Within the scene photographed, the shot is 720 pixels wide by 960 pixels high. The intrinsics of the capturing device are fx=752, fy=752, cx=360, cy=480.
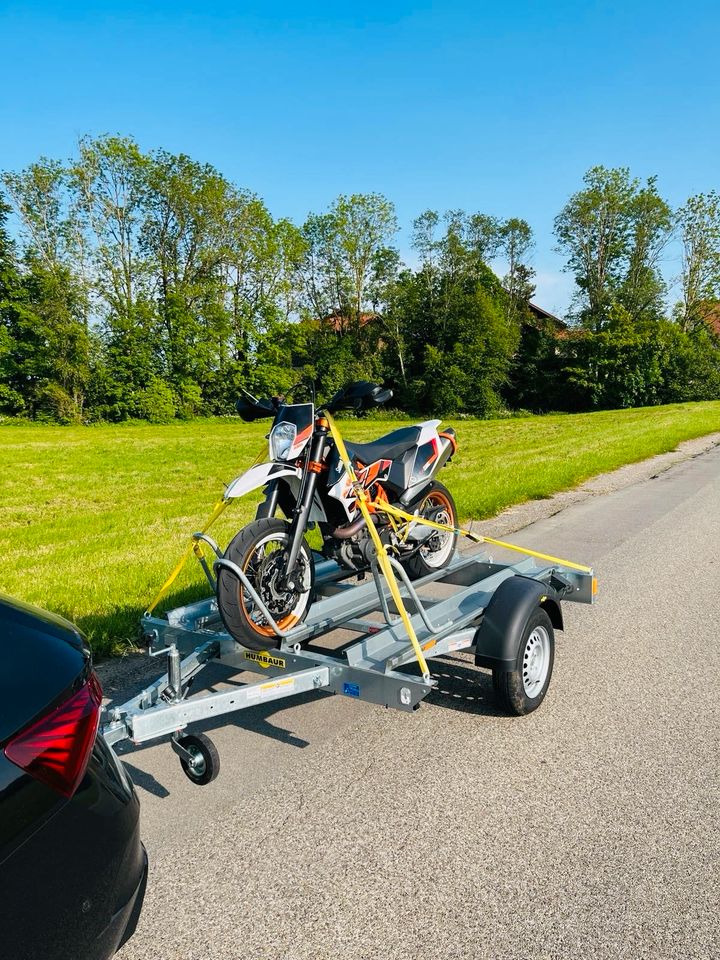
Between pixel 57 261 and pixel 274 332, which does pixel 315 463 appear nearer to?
pixel 57 261

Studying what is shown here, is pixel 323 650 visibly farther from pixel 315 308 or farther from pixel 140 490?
pixel 315 308

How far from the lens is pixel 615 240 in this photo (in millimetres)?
53125

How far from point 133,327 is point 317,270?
14749 mm

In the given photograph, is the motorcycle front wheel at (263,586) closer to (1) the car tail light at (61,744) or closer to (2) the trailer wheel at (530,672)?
(2) the trailer wheel at (530,672)

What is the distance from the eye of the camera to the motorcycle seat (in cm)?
521

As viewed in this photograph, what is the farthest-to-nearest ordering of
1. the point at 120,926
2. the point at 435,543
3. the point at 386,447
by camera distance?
the point at 435,543
the point at 386,447
the point at 120,926

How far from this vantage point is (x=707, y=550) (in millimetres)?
7605

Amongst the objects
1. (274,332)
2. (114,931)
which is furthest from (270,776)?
(274,332)

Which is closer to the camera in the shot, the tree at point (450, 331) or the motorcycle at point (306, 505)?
the motorcycle at point (306, 505)

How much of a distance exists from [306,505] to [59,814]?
2589 millimetres

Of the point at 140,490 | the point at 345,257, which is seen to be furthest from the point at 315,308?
the point at 140,490

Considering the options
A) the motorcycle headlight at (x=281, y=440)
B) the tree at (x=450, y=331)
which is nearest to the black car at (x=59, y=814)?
the motorcycle headlight at (x=281, y=440)

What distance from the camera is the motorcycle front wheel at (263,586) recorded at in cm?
378

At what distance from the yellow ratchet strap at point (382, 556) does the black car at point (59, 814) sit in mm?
1681
